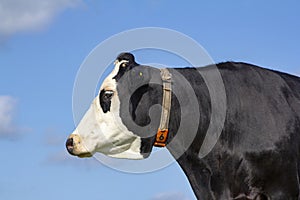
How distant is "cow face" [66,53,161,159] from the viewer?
943 centimetres

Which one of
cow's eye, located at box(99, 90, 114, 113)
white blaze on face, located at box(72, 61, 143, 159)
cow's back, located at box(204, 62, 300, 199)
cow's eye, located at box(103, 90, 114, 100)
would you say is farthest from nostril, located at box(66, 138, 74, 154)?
cow's back, located at box(204, 62, 300, 199)

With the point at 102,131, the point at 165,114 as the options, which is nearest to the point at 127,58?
the point at 165,114

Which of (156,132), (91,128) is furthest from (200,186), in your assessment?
(91,128)

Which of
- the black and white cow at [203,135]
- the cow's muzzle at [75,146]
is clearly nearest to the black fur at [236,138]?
the black and white cow at [203,135]

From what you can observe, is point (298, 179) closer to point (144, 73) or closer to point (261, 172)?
point (261, 172)

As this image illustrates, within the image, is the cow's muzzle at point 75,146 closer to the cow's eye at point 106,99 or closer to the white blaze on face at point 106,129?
the white blaze on face at point 106,129

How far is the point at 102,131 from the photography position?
9516 millimetres

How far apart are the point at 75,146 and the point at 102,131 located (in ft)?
1.59

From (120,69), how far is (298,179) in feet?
10.9

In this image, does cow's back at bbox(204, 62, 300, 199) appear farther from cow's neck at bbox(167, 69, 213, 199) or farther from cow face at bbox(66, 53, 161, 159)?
cow face at bbox(66, 53, 161, 159)

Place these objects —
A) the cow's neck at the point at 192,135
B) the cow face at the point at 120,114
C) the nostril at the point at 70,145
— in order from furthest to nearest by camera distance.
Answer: the cow's neck at the point at 192,135 → the nostril at the point at 70,145 → the cow face at the point at 120,114

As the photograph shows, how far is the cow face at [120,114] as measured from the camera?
943cm

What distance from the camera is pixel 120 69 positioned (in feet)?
31.5

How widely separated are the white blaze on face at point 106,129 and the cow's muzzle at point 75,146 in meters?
0.03
